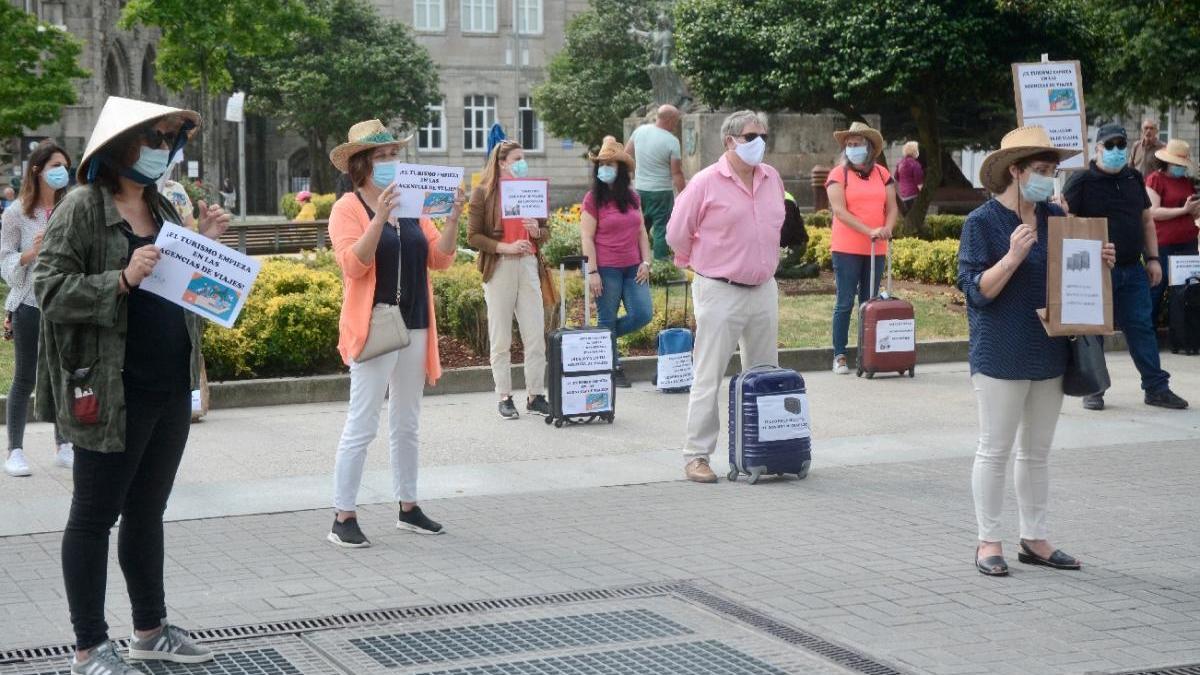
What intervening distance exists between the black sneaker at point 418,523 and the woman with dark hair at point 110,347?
2.43 metres

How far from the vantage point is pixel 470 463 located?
10078mm

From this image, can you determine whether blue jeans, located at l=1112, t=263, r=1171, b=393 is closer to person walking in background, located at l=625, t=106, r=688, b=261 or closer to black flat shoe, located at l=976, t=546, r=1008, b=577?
person walking in background, located at l=625, t=106, r=688, b=261

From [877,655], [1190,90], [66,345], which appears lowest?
[877,655]

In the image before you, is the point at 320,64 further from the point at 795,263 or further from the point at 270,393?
the point at 270,393

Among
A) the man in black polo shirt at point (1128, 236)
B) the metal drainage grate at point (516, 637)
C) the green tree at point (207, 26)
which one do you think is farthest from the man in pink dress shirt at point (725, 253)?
the green tree at point (207, 26)

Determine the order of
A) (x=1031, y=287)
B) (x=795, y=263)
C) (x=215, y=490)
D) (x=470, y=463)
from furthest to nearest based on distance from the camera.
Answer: (x=795, y=263) < (x=470, y=463) < (x=215, y=490) < (x=1031, y=287)

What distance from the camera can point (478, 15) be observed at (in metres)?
66.0

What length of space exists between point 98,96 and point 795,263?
37.3 m

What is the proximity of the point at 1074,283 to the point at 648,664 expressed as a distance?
2.51 m

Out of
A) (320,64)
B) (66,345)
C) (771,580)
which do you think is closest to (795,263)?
(771,580)

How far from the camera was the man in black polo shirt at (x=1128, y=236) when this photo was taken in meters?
11.4

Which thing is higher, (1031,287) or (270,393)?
(1031,287)

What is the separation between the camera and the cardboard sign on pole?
696 centimetres

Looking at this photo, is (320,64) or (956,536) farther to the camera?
(320,64)
